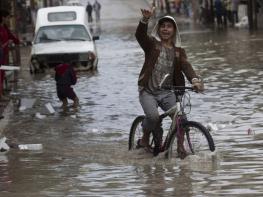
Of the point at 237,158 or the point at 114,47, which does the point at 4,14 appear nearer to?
the point at 237,158

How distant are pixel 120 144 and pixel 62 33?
14.0 metres

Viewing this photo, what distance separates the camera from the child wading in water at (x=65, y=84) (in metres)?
16.5

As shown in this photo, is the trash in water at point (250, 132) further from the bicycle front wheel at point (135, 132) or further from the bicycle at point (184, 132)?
the bicycle at point (184, 132)

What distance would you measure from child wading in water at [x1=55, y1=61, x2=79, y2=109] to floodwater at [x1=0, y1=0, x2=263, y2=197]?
21 cm

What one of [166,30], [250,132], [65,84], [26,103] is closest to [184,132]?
[166,30]

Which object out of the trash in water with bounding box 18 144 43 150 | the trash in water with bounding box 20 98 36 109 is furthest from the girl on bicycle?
the trash in water with bounding box 20 98 36 109

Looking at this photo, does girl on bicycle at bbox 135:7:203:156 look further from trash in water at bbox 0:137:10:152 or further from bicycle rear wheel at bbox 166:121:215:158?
trash in water at bbox 0:137:10:152

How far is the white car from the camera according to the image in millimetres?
23906

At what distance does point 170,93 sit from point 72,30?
15712 millimetres

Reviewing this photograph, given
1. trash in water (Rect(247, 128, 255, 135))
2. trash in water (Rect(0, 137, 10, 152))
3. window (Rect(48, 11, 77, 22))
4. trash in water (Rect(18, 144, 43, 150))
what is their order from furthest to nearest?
window (Rect(48, 11, 77, 22)) → trash in water (Rect(247, 128, 255, 135)) → trash in water (Rect(18, 144, 43, 150)) → trash in water (Rect(0, 137, 10, 152))

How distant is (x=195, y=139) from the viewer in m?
9.48

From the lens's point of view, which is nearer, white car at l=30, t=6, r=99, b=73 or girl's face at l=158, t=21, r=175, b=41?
girl's face at l=158, t=21, r=175, b=41

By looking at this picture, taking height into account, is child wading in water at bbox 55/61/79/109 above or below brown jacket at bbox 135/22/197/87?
below

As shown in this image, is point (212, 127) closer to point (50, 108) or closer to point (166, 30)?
point (166, 30)
